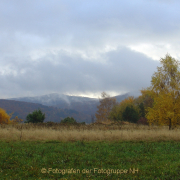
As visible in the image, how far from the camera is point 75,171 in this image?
250 inches

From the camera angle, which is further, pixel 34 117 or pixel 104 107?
pixel 104 107

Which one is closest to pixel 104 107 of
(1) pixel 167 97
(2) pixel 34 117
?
(2) pixel 34 117

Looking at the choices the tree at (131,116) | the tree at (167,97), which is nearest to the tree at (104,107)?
Answer: the tree at (131,116)

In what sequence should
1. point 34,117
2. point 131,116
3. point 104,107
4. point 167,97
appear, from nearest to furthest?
point 167,97, point 34,117, point 131,116, point 104,107

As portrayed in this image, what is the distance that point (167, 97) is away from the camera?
19031mm

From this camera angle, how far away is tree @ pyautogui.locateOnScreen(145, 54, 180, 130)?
1877cm

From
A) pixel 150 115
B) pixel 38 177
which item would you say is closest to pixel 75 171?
pixel 38 177

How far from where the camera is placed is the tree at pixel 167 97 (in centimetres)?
1877

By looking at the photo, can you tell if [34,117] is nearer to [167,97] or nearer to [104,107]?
[167,97]

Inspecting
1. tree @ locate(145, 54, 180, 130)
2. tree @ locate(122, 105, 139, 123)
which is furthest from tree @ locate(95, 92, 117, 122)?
tree @ locate(145, 54, 180, 130)

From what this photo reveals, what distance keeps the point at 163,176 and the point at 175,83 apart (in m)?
16.1

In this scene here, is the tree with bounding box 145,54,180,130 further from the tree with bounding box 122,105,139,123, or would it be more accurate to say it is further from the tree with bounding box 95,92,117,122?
the tree with bounding box 95,92,117,122

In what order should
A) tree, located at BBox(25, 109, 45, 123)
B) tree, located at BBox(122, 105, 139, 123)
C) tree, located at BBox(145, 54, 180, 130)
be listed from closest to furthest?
tree, located at BBox(145, 54, 180, 130), tree, located at BBox(25, 109, 45, 123), tree, located at BBox(122, 105, 139, 123)

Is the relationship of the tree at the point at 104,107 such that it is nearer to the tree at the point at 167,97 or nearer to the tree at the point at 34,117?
the tree at the point at 34,117
